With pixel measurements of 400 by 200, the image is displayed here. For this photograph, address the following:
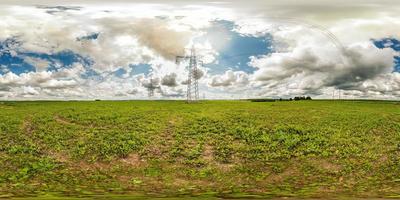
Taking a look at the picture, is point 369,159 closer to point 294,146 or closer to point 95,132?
point 294,146

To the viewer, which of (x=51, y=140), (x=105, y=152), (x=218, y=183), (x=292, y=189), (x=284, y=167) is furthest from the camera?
(x=51, y=140)

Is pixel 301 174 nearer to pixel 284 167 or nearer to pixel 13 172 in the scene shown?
pixel 284 167

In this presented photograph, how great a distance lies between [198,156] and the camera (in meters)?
46.3

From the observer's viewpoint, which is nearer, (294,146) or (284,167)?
(284,167)

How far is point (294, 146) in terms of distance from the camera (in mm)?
49625

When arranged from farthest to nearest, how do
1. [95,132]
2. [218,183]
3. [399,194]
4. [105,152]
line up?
1. [95,132]
2. [105,152]
3. [218,183]
4. [399,194]

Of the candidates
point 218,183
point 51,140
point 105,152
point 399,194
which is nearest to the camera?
point 399,194

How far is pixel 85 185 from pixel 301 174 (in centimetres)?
1715

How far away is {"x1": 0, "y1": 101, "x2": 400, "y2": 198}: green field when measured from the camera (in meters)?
37.2

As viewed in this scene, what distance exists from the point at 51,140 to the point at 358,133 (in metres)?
32.1

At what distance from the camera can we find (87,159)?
4528cm

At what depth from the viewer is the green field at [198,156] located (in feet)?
122

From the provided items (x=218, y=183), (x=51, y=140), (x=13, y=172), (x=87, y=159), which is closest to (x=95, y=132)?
(x=51, y=140)

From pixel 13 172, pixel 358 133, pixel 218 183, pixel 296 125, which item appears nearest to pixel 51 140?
pixel 13 172
